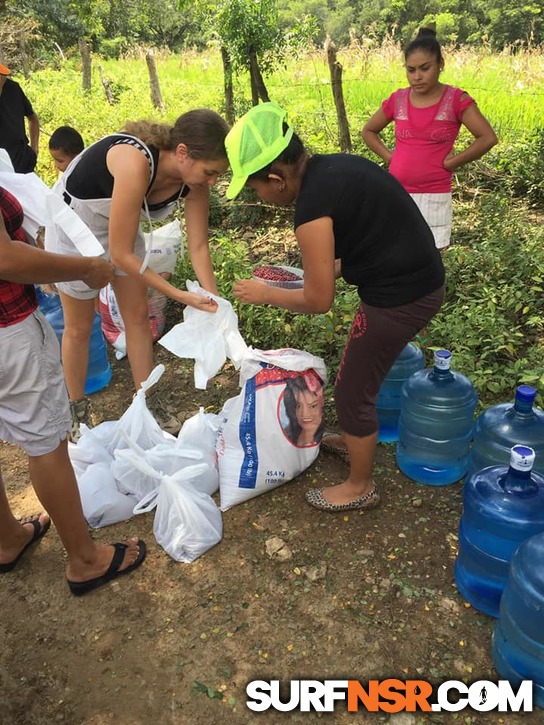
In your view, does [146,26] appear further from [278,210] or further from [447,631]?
[447,631]

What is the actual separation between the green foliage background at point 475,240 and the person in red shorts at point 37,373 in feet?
5.98

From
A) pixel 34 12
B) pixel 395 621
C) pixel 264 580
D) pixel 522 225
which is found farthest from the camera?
pixel 34 12

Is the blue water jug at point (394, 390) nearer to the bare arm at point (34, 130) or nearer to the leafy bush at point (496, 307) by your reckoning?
the leafy bush at point (496, 307)

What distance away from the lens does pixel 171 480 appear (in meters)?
2.27

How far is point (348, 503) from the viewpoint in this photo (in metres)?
2.44

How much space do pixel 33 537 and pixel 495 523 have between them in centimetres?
189

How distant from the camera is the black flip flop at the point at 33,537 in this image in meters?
2.27

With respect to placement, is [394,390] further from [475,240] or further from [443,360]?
[475,240]

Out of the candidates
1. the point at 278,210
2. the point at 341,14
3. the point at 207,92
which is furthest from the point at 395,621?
the point at 341,14

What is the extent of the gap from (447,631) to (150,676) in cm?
105

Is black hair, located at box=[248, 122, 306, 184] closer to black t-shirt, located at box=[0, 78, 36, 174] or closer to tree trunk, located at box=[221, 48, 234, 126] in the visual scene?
black t-shirt, located at box=[0, 78, 36, 174]

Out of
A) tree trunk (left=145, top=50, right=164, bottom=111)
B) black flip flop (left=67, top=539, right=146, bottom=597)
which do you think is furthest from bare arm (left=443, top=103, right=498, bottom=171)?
tree trunk (left=145, top=50, right=164, bottom=111)

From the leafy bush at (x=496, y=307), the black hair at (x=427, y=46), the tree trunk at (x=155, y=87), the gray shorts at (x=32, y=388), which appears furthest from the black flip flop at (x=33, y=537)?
the tree trunk at (x=155, y=87)

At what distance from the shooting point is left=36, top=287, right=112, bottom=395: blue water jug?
341cm
